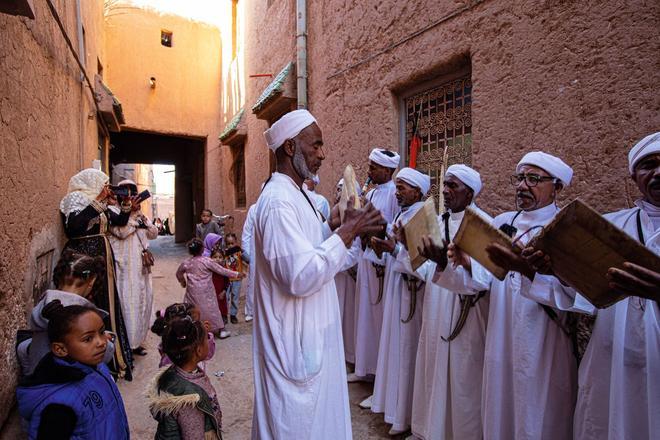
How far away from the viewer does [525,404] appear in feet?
7.32

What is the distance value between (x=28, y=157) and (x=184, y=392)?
7.67 ft

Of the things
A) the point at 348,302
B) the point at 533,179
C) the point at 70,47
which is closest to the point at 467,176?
the point at 533,179

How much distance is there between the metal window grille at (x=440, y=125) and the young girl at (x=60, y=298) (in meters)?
2.92

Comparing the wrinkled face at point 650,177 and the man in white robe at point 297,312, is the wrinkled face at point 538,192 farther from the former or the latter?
the man in white robe at point 297,312

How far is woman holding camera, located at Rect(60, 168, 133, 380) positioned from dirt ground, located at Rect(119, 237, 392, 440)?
1.20 feet

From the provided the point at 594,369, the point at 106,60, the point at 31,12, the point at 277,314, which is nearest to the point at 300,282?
the point at 277,314

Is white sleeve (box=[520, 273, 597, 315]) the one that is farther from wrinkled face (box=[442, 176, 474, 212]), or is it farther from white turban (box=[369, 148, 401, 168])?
white turban (box=[369, 148, 401, 168])

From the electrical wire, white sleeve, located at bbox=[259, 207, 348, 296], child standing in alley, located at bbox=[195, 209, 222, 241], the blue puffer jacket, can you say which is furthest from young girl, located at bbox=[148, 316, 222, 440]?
child standing in alley, located at bbox=[195, 209, 222, 241]

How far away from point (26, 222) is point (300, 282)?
2462 millimetres

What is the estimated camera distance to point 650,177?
1.83 m

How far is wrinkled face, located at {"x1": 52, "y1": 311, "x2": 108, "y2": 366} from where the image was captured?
1.79 meters

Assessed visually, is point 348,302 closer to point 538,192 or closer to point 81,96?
point 538,192

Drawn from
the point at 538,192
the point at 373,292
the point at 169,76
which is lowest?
the point at 373,292

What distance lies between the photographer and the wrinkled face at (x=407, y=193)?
3.43 m
